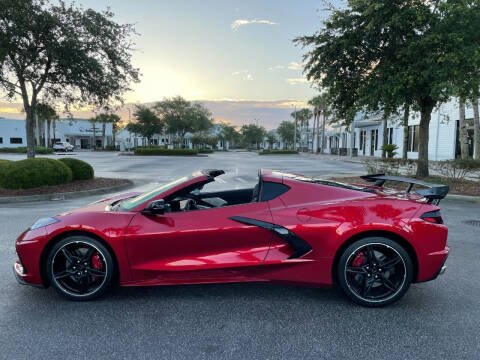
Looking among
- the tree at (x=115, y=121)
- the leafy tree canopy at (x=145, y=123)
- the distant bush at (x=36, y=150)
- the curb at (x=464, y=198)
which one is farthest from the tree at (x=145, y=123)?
the curb at (x=464, y=198)

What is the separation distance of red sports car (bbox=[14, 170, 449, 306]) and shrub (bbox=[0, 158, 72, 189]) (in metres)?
9.20

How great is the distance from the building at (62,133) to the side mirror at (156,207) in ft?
224

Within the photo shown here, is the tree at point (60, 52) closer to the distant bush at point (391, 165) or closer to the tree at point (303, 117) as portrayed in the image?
the distant bush at point (391, 165)

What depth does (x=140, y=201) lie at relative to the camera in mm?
3688

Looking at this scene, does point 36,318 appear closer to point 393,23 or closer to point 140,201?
point 140,201

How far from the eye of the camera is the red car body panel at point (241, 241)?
335cm

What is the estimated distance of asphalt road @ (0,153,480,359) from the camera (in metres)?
2.69

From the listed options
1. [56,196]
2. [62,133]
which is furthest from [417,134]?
[62,133]

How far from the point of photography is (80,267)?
346 centimetres

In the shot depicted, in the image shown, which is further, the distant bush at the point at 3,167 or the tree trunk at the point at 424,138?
the tree trunk at the point at 424,138

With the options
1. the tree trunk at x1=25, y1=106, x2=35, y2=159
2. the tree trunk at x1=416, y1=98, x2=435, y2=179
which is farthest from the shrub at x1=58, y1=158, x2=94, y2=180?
the tree trunk at x1=416, y1=98, x2=435, y2=179

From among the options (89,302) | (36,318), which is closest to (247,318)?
(89,302)

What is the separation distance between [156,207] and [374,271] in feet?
7.17

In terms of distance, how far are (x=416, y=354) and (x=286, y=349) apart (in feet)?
3.21
